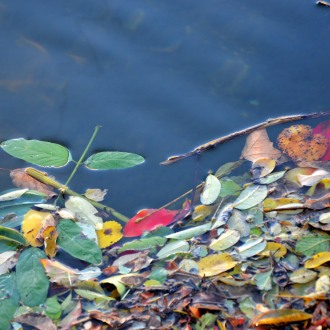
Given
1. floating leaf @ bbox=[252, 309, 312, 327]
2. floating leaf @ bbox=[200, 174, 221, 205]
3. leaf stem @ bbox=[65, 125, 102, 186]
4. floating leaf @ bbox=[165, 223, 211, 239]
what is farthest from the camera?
leaf stem @ bbox=[65, 125, 102, 186]

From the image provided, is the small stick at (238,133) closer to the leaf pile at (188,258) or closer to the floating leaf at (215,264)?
the leaf pile at (188,258)

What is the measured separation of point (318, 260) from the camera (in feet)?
5.49

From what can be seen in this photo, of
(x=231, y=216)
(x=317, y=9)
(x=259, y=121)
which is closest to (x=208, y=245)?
(x=231, y=216)

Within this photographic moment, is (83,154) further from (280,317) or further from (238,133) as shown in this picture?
(280,317)

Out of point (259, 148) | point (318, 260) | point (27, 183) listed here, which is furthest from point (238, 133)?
point (27, 183)

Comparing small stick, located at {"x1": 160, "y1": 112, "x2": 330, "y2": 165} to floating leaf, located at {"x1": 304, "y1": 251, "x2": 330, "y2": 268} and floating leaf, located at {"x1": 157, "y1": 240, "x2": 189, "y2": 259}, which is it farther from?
floating leaf, located at {"x1": 304, "y1": 251, "x2": 330, "y2": 268}

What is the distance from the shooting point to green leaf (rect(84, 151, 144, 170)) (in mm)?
2086

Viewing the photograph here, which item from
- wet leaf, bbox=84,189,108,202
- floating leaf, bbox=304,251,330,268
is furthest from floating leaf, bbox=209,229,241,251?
wet leaf, bbox=84,189,108,202

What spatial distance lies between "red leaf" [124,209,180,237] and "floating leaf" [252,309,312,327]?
0.52 metres

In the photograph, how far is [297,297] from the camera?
1598 mm

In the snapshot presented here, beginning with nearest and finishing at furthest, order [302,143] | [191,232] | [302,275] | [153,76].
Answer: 1. [302,275]
2. [191,232]
3. [302,143]
4. [153,76]

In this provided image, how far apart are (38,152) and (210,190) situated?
633 mm

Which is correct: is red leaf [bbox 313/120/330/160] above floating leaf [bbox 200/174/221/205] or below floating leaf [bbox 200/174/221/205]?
above

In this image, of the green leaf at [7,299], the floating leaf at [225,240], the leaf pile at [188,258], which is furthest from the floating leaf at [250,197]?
the green leaf at [7,299]
